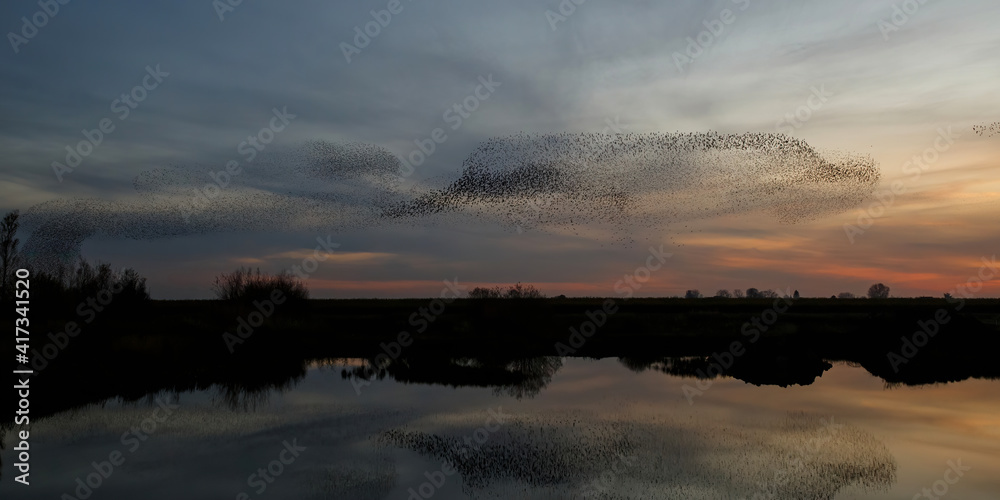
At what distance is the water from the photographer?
1831 centimetres

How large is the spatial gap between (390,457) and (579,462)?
6136mm

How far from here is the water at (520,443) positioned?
1831cm

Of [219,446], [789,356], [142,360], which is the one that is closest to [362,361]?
[142,360]

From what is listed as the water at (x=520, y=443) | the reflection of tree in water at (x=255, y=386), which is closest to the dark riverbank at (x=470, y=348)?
the reflection of tree in water at (x=255, y=386)

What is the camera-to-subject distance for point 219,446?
2289 centimetres

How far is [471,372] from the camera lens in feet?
136

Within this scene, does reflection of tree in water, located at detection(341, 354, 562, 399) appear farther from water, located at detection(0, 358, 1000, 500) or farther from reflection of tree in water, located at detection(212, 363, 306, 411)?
reflection of tree in water, located at detection(212, 363, 306, 411)

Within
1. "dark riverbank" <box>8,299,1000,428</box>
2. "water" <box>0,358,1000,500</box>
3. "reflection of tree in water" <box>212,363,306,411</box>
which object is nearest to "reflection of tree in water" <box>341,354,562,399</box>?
"dark riverbank" <box>8,299,1000,428</box>

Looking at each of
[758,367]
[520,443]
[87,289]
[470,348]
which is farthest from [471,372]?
[87,289]

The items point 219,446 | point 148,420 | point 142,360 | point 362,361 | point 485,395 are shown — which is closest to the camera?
point 219,446

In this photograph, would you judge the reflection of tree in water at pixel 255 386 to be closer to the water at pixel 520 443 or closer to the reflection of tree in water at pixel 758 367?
the water at pixel 520 443

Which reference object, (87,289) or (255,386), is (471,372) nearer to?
(255,386)

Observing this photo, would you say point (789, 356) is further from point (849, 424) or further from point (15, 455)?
point (15, 455)

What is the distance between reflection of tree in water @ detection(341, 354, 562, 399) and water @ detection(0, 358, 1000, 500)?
2.28 feet
